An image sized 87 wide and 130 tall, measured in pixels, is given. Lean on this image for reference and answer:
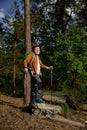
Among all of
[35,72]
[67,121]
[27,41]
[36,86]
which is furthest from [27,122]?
[27,41]

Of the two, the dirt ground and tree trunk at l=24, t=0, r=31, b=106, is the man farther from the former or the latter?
tree trunk at l=24, t=0, r=31, b=106

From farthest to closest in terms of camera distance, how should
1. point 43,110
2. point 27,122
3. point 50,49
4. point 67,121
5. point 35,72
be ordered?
point 50,49
point 35,72
point 43,110
point 67,121
point 27,122

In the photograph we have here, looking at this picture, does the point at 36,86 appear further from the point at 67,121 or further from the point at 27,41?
the point at 27,41

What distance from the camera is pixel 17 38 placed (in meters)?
26.3

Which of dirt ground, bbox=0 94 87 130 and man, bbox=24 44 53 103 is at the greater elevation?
man, bbox=24 44 53 103

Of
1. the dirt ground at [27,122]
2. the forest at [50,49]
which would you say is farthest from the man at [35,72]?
the forest at [50,49]

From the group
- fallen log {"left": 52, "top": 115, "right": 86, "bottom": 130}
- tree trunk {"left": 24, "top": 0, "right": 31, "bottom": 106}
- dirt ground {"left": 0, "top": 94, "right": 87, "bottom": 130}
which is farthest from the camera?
tree trunk {"left": 24, "top": 0, "right": 31, "bottom": 106}

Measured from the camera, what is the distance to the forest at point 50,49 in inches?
930

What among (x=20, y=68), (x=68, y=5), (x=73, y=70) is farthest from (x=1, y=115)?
(x=68, y=5)

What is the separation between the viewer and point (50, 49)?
2480 cm

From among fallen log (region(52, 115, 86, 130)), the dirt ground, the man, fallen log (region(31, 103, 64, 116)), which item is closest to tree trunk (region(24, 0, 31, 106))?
the man

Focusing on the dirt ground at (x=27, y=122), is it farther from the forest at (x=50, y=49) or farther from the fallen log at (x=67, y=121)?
the forest at (x=50, y=49)

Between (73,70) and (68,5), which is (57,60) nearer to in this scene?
(73,70)

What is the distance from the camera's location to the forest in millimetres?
23609
